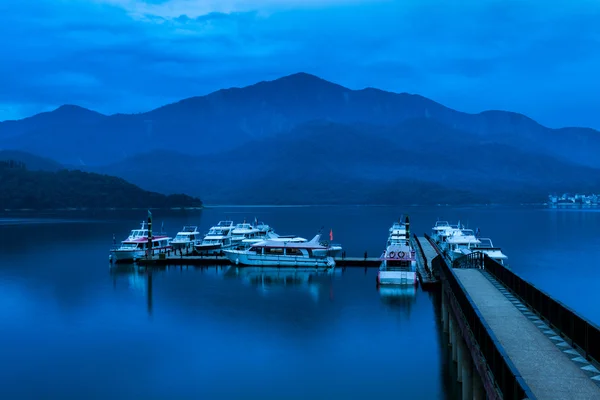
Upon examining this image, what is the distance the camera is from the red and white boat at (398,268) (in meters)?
62.4

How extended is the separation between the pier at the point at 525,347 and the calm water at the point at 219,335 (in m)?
6.10

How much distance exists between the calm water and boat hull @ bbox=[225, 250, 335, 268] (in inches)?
126

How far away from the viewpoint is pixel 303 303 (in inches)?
2272

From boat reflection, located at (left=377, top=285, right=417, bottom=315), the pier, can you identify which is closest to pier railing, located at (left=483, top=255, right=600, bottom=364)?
the pier

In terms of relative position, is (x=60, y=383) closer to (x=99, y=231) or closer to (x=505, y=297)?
(x=505, y=297)

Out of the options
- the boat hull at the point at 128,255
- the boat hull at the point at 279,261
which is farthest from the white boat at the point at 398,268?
the boat hull at the point at 128,255

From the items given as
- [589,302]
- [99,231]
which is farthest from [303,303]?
[99,231]

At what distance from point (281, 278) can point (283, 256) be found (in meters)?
6.00

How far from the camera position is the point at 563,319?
2322 cm

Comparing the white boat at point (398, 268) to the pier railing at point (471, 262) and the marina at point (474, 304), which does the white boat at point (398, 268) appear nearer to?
the marina at point (474, 304)

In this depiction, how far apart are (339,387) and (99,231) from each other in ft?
459

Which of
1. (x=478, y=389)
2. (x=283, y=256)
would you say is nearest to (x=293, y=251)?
(x=283, y=256)

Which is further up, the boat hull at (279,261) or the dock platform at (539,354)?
the dock platform at (539,354)

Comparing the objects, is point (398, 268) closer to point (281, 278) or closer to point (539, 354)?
point (281, 278)
